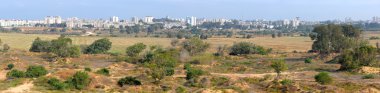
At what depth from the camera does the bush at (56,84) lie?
41125 mm

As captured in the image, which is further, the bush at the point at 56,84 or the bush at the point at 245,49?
the bush at the point at 245,49

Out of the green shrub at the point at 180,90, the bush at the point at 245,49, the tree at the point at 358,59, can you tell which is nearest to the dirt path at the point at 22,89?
the green shrub at the point at 180,90

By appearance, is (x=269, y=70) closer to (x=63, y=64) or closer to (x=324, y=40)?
(x=324, y=40)

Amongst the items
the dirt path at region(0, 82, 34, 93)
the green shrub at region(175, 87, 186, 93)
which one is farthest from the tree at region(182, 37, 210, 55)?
the dirt path at region(0, 82, 34, 93)

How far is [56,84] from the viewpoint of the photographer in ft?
137

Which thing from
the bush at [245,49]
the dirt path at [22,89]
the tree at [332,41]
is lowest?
the bush at [245,49]

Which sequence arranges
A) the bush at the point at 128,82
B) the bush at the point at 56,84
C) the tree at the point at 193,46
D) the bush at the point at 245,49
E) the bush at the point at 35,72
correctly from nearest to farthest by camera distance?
the bush at the point at 56,84
the bush at the point at 128,82
the bush at the point at 35,72
the tree at the point at 193,46
the bush at the point at 245,49

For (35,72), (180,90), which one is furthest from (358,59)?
(35,72)

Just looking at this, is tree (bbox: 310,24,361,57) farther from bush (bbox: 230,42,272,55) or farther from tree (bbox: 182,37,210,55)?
tree (bbox: 182,37,210,55)

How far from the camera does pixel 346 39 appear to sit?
81562mm

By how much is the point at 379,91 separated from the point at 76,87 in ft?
82.6

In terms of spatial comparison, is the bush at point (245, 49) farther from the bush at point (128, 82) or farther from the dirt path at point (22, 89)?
the dirt path at point (22, 89)

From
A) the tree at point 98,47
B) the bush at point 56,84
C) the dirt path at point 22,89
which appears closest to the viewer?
the dirt path at point 22,89

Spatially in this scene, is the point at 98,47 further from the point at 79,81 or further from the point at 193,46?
the point at 79,81
